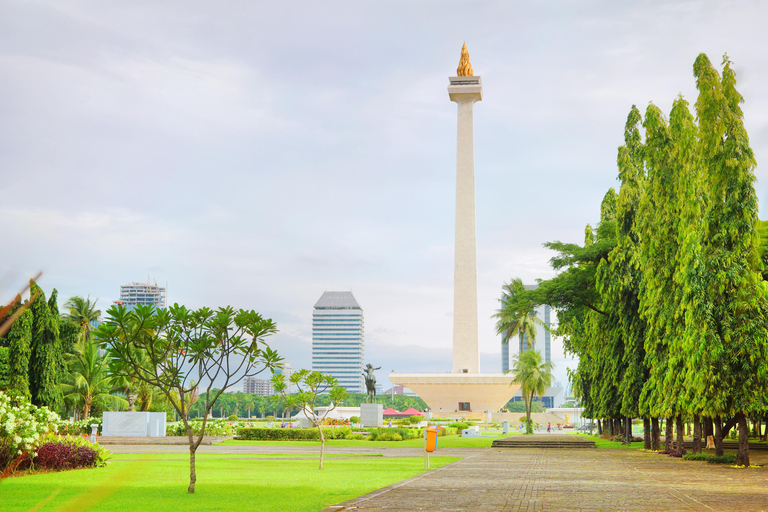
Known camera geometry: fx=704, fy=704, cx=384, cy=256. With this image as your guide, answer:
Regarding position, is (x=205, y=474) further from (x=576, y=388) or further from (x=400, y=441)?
(x=576, y=388)

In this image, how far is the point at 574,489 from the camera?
1391 centimetres

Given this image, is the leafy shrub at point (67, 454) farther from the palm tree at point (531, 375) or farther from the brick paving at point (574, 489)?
the palm tree at point (531, 375)

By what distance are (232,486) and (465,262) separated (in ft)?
178

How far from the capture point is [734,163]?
2020 cm

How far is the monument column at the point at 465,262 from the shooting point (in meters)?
67.4

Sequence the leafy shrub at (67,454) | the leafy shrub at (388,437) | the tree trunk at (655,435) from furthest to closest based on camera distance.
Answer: the leafy shrub at (388,437) < the tree trunk at (655,435) < the leafy shrub at (67,454)

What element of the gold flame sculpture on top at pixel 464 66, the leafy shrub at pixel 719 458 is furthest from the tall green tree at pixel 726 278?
the gold flame sculpture on top at pixel 464 66

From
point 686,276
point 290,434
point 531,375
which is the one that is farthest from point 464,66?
point 686,276

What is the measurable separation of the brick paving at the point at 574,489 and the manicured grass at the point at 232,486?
2.91 ft

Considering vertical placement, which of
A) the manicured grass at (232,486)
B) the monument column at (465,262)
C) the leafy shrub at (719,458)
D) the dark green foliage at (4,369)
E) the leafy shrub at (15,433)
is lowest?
the leafy shrub at (719,458)

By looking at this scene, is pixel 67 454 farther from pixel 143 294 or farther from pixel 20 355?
pixel 20 355

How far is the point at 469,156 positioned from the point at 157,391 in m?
35.8

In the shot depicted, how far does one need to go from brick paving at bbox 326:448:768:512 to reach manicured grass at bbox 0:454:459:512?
0.89 m

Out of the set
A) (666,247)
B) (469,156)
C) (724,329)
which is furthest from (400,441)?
(469,156)
